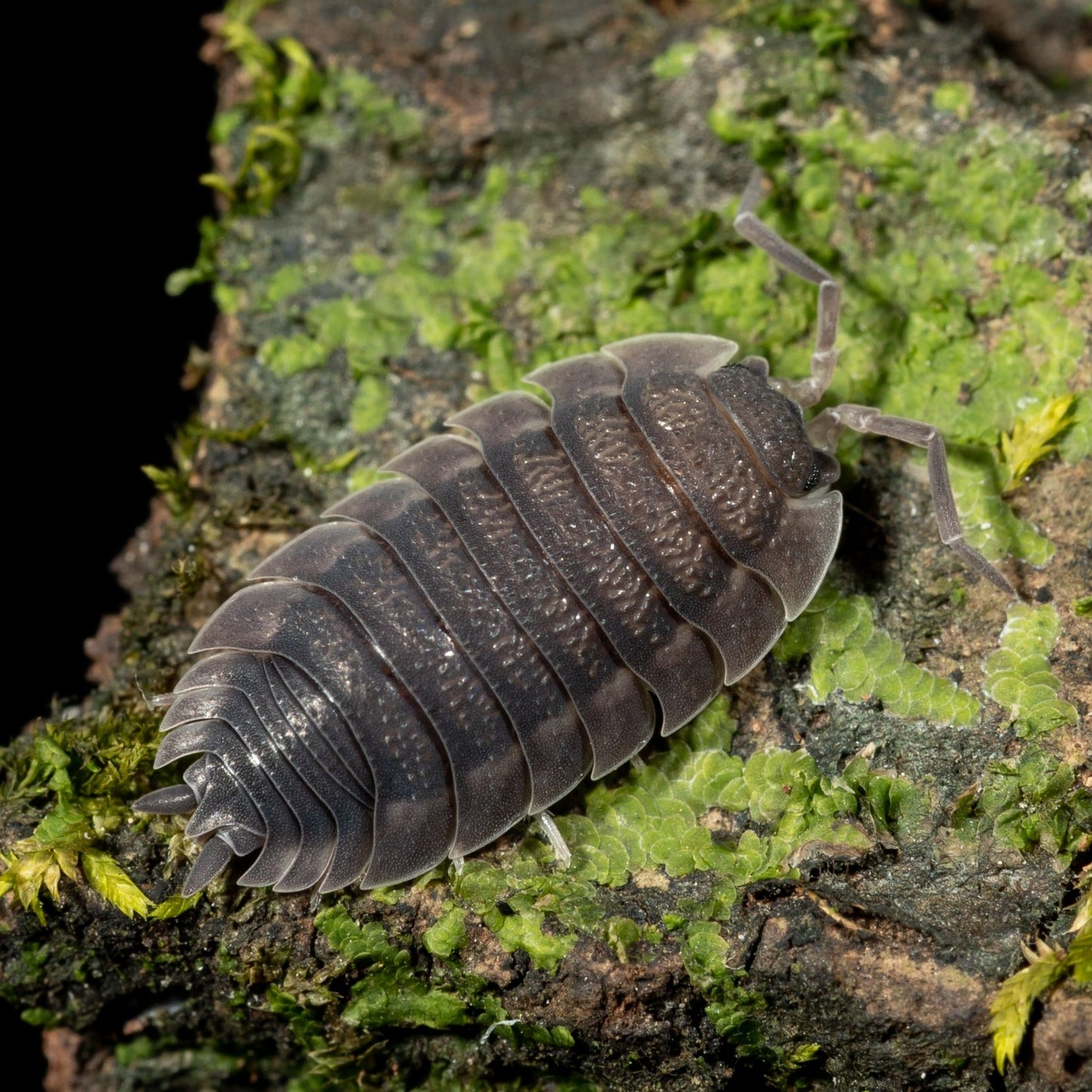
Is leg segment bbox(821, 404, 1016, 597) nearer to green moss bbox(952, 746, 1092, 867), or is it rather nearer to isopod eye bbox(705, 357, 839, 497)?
isopod eye bbox(705, 357, 839, 497)

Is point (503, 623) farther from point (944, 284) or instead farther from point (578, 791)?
point (944, 284)

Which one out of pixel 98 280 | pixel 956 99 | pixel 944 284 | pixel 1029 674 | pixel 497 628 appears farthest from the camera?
pixel 98 280

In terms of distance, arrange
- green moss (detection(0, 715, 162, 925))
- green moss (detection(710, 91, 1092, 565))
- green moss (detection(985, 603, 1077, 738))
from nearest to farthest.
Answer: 1. green moss (detection(0, 715, 162, 925))
2. green moss (detection(985, 603, 1077, 738))
3. green moss (detection(710, 91, 1092, 565))

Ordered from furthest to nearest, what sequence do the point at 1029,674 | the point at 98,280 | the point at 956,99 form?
the point at 98,280, the point at 956,99, the point at 1029,674

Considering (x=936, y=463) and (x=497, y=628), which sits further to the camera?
(x=936, y=463)

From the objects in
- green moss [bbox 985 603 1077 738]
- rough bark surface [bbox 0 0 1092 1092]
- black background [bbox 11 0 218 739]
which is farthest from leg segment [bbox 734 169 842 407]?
black background [bbox 11 0 218 739]

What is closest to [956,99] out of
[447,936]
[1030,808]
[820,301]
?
[820,301]

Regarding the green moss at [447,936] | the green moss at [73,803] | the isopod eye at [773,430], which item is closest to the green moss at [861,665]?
the isopod eye at [773,430]

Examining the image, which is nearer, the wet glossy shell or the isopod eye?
the wet glossy shell
